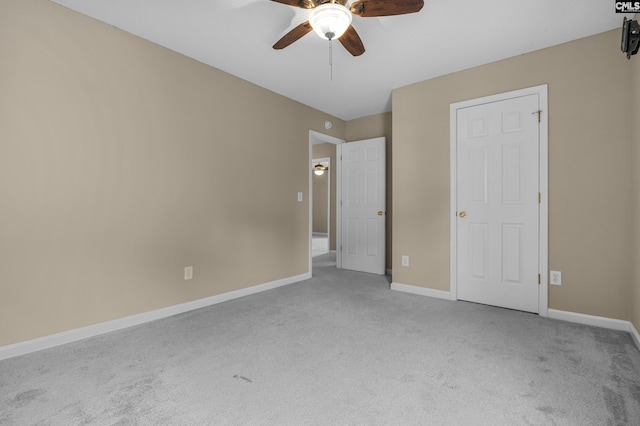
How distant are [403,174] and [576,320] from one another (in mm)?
2204

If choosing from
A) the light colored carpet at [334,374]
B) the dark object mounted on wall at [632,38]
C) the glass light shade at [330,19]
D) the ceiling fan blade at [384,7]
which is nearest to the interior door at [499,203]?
the light colored carpet at [334,374]

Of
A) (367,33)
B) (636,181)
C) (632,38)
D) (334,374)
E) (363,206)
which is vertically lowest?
(334,374)

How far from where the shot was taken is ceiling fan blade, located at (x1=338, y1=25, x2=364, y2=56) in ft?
7.10

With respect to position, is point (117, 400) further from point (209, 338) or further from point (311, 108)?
point (311, 108)

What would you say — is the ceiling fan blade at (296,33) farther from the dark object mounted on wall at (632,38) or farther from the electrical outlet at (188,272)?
the electrical outlet at (188,272)

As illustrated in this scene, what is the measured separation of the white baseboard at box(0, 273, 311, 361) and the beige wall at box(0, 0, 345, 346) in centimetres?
5

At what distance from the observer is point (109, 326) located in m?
2.52

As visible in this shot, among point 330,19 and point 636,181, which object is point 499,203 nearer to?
point 636,181

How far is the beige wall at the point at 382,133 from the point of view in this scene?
480 centimetres

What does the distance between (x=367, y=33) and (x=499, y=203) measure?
2.11 meters

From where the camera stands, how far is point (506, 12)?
7.76 feet

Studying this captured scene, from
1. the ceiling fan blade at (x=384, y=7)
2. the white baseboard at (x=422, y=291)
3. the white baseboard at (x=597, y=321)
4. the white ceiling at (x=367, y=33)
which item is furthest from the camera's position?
the white baseboard at (x=422, y=291)

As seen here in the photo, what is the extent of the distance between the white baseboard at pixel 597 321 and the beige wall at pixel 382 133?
7.46 feet

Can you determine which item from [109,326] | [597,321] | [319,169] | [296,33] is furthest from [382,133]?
[319,169]
